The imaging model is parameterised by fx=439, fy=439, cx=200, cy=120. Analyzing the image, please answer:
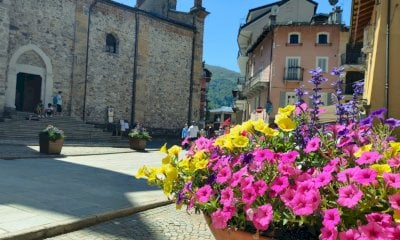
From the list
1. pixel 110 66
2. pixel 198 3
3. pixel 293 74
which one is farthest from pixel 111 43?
pixel 293 74

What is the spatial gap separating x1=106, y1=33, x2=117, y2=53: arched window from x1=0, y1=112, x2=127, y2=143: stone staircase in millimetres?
5519

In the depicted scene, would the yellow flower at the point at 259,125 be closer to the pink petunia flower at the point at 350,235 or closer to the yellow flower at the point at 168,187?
the yellow flower at the point at 168,187

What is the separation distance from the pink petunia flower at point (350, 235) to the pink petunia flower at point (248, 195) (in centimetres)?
55

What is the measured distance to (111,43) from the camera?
2811 centimetres

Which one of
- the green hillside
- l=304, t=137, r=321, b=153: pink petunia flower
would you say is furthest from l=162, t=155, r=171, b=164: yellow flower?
the green hillside

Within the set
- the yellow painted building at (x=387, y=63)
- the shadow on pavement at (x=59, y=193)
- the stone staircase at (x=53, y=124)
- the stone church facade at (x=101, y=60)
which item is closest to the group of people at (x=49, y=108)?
the stone staircase at (x=53, y=124)

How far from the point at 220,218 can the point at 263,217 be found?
314 mm

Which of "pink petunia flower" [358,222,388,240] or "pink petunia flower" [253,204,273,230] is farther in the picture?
"pink petunia flower" [253,204,273,230]

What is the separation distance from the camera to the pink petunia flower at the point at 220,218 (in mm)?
2674

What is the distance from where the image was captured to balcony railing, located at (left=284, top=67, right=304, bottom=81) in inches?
1334

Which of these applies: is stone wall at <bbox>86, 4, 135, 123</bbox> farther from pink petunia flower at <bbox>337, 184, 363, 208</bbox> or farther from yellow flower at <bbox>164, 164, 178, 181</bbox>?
pink petunia flower at <bbox>337, 184, 363, 208</bbox>

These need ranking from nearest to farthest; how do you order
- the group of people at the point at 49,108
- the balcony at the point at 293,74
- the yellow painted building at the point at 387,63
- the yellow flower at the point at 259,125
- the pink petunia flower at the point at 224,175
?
the pink petunia flower at the point at 224,175
the yellow flower at the point at 259,125
the yellow painted building at the point at 387,63
the group of people at the point at 49,108
the balcony at the point at 293,74

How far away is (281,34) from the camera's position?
114 feet

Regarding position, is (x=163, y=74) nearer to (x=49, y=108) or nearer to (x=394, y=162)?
(x=49, y=108)
